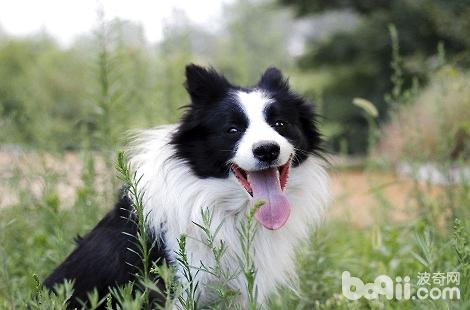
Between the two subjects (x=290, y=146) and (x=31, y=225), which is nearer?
(x=290, y=146)

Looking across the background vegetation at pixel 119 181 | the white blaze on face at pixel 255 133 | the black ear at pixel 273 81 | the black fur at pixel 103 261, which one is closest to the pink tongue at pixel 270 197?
the white blaze on face at pixel 255 133

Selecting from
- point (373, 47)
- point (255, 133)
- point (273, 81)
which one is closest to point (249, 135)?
point (255, 133)

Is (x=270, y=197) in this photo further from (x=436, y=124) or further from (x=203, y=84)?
(x=436, y=124)

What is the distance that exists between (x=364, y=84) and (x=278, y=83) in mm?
13873

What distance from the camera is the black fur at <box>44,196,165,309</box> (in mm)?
2865

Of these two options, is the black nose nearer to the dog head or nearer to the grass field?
the dog head

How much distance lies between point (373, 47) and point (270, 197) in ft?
42.5

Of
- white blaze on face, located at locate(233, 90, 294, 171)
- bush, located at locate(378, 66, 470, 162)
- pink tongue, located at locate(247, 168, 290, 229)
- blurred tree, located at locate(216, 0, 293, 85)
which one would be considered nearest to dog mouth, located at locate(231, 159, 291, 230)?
pink tongue, located at locate(247, 168, 290, 229)

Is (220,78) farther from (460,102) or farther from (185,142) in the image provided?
(460,102)

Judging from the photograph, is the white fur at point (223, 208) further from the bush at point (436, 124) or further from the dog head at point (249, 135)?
the bush at point (436, 124)

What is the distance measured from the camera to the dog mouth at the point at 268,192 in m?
2.95

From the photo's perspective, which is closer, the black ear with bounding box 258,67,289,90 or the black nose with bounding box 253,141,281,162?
the black nose with bounding box 253,141,281,162

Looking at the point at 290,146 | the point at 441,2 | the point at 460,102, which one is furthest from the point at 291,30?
the point at 290,146

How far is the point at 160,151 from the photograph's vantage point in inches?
131
